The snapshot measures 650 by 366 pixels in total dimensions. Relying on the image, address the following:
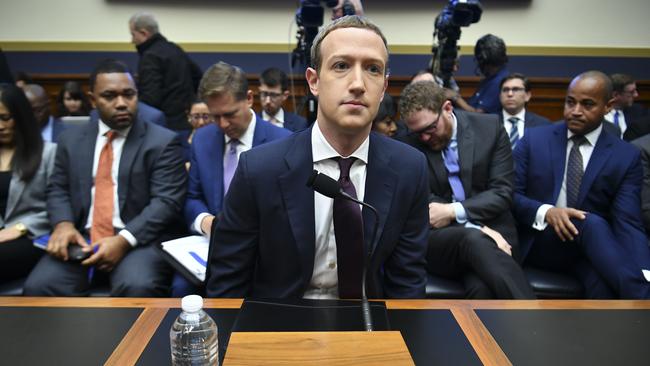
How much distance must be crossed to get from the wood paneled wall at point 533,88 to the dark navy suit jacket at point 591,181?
7.72ft

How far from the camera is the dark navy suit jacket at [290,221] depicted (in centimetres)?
115

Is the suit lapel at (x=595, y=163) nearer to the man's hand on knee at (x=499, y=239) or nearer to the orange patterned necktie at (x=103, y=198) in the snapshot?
the man's hand on knee at (x=499, y=239)

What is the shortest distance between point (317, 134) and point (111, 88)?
1.19 m

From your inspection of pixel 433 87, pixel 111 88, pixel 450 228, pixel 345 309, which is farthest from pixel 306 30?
pixel 345 309

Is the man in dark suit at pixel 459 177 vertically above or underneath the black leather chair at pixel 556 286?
above

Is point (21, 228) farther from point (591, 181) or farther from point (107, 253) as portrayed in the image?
point (591, 181)

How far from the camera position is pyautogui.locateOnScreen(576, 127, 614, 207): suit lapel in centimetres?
205

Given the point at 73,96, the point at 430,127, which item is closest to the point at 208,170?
the point at 430,127

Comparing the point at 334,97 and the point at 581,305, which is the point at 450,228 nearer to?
the point at 581,305

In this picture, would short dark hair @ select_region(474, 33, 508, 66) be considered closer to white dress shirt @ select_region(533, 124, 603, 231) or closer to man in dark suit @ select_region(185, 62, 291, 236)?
white dress shirt @ select_region(533, 124, 603, 231)

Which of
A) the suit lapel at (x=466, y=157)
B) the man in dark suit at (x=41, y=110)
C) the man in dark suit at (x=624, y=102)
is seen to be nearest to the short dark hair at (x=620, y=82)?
the man in dark suit at (x=624, y=102)

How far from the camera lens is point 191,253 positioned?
5.55 ft

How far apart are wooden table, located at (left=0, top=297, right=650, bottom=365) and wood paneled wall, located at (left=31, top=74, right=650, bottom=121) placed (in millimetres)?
3630

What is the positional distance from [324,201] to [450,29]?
86.8 inches
